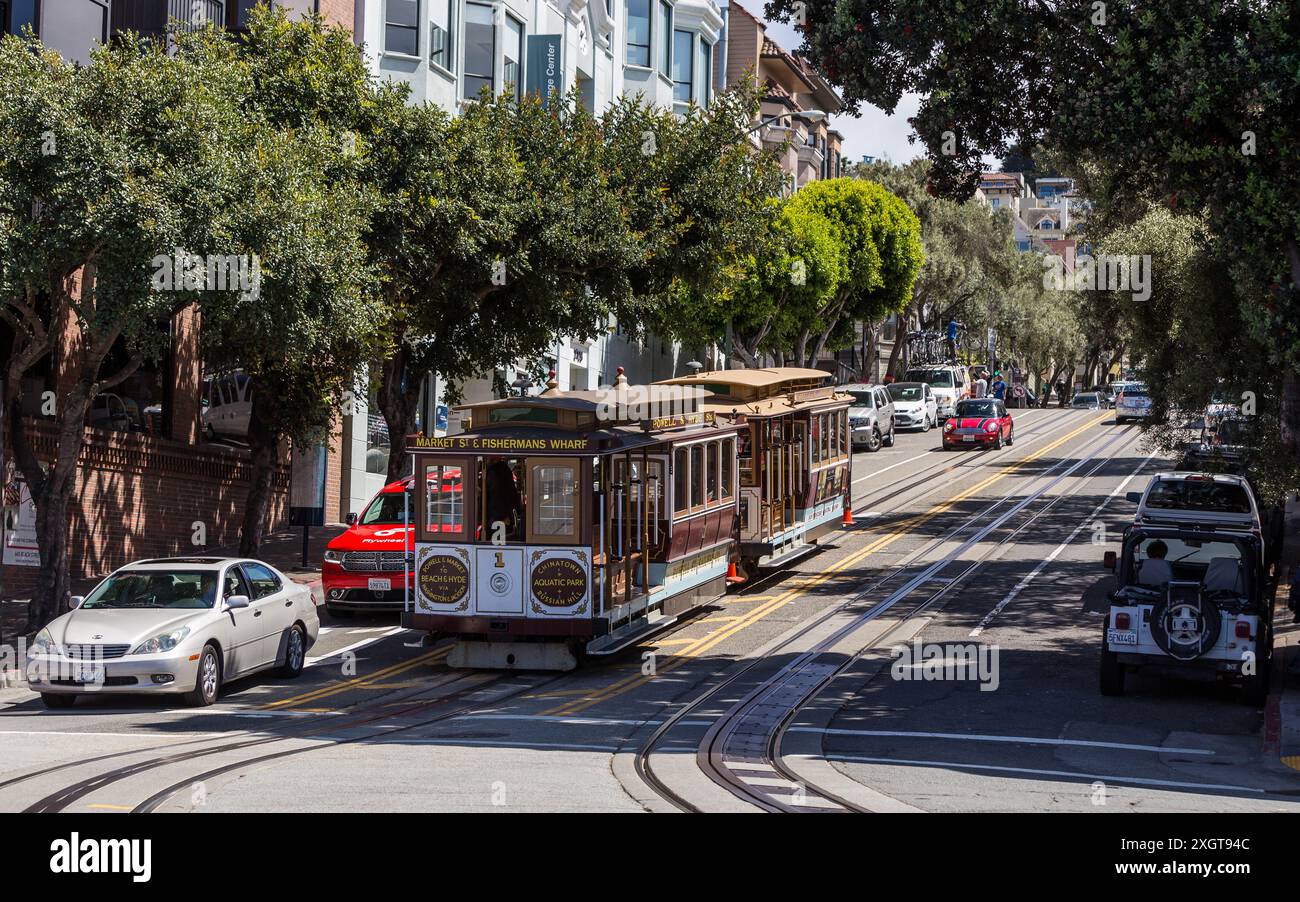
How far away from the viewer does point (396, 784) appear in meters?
11.0

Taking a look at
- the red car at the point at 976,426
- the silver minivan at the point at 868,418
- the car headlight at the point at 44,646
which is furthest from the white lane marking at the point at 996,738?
the red car at the point at 976,426

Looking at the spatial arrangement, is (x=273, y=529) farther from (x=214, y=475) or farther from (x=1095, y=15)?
(x=1095, y=15)

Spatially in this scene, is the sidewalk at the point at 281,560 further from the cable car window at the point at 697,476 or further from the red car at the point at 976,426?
the red car at the point at 976,426

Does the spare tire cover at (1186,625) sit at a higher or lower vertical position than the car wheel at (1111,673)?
higher

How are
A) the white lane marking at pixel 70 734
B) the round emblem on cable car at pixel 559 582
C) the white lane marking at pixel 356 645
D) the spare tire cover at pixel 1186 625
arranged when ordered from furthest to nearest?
the white lane marking at pixel 356 645 → the round emblem on cable car at pixel 559 582 → the spare tire cover at pixel 1186 625 → the white lane marking at pixel 70 734

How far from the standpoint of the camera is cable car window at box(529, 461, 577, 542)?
1742cm

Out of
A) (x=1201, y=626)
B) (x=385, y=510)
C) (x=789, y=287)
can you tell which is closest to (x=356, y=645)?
(x=385, y=510)

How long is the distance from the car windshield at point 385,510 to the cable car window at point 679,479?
180 inches

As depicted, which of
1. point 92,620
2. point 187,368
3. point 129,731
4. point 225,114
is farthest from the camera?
point 187,368

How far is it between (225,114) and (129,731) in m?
8.60

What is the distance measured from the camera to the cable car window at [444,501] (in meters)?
17.7

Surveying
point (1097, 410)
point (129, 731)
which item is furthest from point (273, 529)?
point (1097, 410)

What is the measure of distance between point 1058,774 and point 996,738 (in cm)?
186

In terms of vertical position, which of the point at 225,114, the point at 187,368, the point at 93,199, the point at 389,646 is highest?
the point at 225,114
